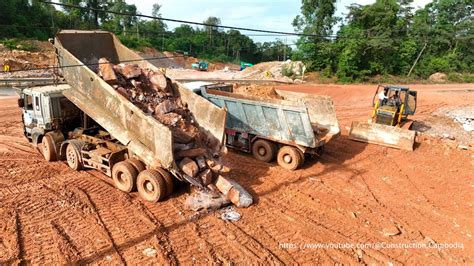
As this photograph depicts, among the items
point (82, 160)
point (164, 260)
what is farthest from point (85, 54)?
point (164, 260)

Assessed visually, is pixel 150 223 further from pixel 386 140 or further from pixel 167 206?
pixel 386 140

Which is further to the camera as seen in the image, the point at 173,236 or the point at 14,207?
the point at 14,207

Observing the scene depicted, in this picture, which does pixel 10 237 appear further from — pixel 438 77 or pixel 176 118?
pixel 438 77

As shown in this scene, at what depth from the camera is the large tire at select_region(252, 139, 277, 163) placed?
962 cm

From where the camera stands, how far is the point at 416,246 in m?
5.87

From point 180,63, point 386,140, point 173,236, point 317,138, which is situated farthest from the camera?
point 180,63

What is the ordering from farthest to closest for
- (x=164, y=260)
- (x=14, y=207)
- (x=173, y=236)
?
1. (x=14, y=207)
2. (x=173, y=236)
3. (x=164, y=260)

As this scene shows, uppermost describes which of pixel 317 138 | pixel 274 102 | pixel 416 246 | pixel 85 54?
pixel 85 54

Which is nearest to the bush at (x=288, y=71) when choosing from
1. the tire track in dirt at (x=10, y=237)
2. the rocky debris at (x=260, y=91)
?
the rocky debris at (x=260, y=91)

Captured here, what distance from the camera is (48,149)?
29.3ft

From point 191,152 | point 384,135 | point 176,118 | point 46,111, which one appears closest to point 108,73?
point 176,118

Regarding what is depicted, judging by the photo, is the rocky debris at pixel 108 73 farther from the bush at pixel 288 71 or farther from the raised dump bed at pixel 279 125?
the bush at pixel 288 71

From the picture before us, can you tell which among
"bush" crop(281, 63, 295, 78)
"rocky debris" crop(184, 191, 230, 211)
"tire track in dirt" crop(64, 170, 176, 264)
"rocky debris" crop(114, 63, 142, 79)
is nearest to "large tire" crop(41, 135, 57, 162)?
"tire track in dirt" crop(64, 170, 176, 264)

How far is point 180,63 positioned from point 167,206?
5424cm
